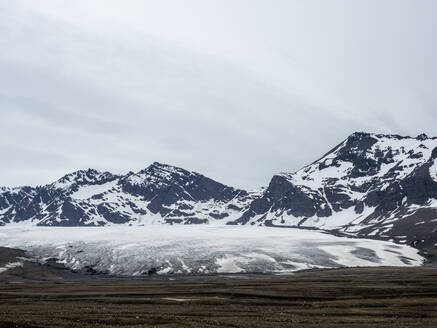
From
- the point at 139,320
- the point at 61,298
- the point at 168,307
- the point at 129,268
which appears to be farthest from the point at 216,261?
the point at 139,320

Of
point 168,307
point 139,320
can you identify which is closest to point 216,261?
point 168,307

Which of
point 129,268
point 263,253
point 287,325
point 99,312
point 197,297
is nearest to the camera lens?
point 287,325

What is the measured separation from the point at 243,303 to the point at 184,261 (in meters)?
109

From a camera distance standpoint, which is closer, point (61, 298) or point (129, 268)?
point (61, 298)

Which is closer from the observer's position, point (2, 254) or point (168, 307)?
point (168, 307)

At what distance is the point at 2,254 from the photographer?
7426 inches

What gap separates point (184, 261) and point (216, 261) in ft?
35.0

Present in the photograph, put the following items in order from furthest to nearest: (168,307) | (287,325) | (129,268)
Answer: (129,268)
(168,307)
(287,325)

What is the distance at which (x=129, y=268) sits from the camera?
181375 mm

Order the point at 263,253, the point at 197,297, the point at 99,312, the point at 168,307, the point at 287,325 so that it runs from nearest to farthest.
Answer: the point at 287,325, the point at 99,312, the point at 168,307, the point at 197,297, the point at 263,253

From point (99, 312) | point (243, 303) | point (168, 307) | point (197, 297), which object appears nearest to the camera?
point (99, 312)

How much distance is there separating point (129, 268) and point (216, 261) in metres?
28.4

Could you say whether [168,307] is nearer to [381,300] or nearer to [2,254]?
[381,300]

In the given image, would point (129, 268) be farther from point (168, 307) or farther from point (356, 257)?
point (168, 307)
